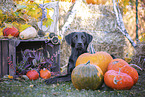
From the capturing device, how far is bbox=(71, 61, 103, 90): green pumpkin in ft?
7.54

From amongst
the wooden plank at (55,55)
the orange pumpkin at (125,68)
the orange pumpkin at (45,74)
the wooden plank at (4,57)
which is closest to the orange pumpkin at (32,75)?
the orange pumpkin at (45,74)

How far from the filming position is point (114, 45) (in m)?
5.51

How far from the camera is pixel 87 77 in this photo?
2.29 m

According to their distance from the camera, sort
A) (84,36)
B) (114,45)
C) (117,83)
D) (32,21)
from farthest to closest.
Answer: (114,45), (32,21), (84,36), (117,83)

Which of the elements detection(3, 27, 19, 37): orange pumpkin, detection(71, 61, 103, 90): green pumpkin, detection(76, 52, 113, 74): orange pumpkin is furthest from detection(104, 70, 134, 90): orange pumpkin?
detection(3, 27, 19, 37): orange pumpkin

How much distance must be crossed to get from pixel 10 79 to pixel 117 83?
1864mm

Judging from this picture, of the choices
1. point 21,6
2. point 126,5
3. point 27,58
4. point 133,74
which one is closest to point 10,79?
point 27,58

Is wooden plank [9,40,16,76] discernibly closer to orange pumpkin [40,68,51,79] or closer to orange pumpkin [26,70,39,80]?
orange pumpkin [26,70,39,80]

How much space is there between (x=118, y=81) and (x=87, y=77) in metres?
0.42

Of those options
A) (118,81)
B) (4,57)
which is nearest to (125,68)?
(118,81)

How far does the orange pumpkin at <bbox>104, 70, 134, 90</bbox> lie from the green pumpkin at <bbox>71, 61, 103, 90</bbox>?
126 mm

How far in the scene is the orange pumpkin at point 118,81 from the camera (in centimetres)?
225

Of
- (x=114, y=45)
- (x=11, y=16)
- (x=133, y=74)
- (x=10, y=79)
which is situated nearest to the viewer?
(x=133, y=74)

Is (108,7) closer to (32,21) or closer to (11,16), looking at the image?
(32,21)
